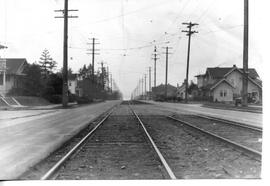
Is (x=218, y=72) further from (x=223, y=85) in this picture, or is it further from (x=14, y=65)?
(x=14, y=65)

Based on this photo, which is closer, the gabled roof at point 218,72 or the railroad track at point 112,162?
the railroad track at point 112,162

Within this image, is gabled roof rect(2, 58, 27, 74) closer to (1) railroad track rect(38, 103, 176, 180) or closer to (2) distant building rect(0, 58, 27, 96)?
(2) distant building rect(0, 58, 27, 96)

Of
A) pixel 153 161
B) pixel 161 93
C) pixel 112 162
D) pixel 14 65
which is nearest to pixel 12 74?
pixel 14 65

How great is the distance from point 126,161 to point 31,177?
7.62 feet

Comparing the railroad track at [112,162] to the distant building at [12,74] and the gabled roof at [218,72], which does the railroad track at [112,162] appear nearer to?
the distant building at [12,74]

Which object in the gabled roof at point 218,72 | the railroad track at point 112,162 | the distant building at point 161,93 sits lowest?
the railroad track at point 112,162

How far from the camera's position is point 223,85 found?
50469 millimetres

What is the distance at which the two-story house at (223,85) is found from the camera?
48.2 m

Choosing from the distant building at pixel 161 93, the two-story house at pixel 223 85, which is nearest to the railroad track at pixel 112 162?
the two-story house at pixel 223 85

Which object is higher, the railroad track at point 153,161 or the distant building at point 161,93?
the distant building at point 161,93

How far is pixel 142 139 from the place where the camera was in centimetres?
1250
